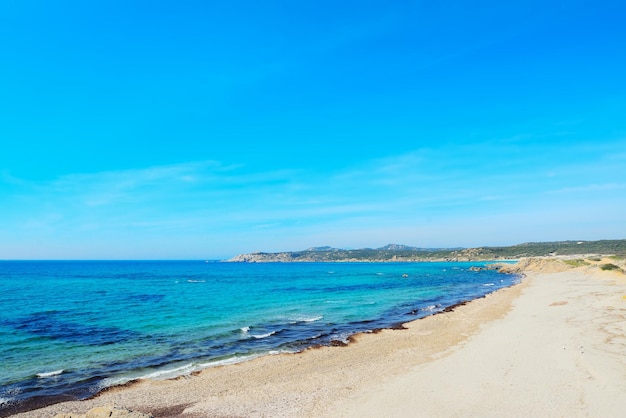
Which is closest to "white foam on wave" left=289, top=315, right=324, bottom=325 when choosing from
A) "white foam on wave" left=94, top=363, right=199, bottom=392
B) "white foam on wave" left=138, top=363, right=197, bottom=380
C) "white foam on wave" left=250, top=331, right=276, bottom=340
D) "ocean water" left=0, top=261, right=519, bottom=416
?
"ocean water" left=0, top=261, right=519, bottom=416

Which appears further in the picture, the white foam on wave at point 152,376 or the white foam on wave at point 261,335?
the white foam on wave at point 261,335

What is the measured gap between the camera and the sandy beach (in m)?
13.1

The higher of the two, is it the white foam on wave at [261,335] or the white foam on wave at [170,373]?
the white foam on wave at [170,373]

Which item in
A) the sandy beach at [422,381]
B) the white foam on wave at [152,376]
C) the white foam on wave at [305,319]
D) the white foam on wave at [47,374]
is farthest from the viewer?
the white foam on wave at [305,319]

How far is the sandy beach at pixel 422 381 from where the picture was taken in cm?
1311

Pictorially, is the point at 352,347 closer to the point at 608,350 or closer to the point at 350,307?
the point at 608,350

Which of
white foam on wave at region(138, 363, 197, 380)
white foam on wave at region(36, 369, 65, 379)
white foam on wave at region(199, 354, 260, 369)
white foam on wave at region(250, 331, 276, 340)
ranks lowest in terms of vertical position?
white foam on wave at region(250, 331, 276, 340)

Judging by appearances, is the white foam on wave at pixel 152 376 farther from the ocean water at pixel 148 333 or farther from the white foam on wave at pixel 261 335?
the white foam on wave at pixel 261 335

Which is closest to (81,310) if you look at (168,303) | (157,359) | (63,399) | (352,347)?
(168,303)

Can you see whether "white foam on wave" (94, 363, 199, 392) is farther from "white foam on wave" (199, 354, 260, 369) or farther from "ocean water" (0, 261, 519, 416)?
"white foam on wave" (199, 354, 260, 369)

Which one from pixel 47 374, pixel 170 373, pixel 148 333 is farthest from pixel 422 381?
pixel 148 333

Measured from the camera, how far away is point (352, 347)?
77.4ft

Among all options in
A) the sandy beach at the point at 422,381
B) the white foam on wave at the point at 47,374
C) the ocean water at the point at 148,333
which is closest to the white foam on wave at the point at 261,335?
the ocean water at the point at 148,333

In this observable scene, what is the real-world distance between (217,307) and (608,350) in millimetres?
35016
